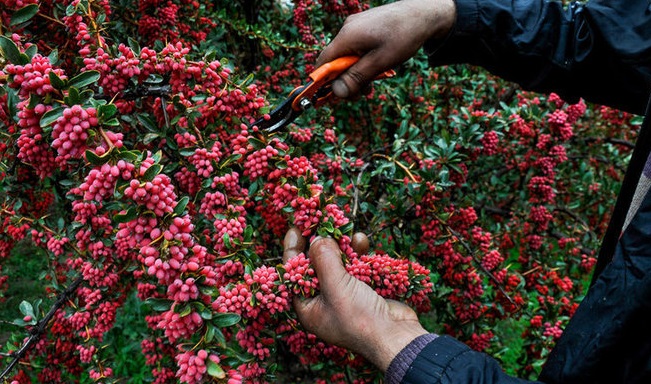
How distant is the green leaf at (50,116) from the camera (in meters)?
1.12

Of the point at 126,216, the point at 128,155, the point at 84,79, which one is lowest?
the point at 126,216

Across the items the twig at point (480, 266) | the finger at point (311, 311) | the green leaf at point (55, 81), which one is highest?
the green leaf at point (55, 81)

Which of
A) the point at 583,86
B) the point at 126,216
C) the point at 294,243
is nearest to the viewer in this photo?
the point at 126,216

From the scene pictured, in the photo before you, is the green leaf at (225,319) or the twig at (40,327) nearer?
the green leaf at (225,319)

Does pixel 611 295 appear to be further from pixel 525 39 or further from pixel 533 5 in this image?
pixel 533 5

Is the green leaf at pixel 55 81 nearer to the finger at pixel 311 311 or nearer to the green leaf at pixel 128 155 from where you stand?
the green leaf at pixel 128 155

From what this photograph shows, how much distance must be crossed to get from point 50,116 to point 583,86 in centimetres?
198

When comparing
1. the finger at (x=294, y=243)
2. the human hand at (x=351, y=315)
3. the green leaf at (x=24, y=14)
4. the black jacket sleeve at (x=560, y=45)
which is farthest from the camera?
the black jacket sleeve at (x=560, y=45)

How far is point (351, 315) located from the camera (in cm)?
133

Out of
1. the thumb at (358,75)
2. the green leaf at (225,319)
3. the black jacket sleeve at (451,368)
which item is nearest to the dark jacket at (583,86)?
the black jacket sleeve at (451,368)

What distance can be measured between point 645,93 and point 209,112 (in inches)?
66.0

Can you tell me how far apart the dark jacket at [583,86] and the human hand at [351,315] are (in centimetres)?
8

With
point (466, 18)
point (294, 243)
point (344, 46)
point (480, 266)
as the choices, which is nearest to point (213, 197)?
point (294, 243)

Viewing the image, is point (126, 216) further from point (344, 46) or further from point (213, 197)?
point (344, 46)
